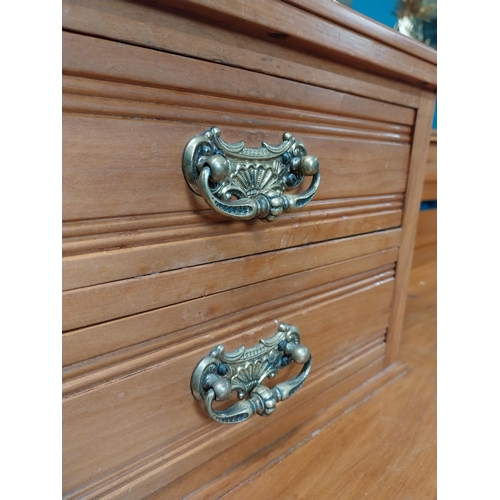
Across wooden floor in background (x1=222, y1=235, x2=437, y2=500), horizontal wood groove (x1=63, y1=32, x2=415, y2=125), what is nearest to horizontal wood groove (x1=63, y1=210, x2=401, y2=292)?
horizontal wood groove (x1=63, y1=32, x2=415, y2=125)

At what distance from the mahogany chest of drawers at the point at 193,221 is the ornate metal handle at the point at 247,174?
0.4 inches

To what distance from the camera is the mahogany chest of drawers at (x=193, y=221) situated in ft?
0.88

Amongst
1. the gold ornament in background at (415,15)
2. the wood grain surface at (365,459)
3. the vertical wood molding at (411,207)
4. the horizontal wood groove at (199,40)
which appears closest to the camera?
the horizontal wood groove at (199,40)

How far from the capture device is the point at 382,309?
57 cm

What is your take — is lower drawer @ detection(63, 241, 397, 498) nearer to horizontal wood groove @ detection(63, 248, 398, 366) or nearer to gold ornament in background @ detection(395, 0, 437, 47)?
horizontal wood groove @ detection(63, 248, 398, 366)

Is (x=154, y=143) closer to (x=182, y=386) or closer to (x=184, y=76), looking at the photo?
(x=184, y=76)

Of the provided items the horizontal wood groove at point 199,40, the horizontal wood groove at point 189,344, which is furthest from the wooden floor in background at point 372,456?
the horizontal wood groove at point 199,40

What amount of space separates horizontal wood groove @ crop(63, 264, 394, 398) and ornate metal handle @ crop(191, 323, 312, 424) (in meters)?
0.02

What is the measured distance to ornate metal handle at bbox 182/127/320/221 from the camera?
11.9 inches

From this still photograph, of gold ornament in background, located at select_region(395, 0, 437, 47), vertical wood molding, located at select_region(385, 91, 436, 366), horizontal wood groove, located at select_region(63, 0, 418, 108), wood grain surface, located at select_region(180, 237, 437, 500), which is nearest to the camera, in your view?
horizontal wood groove, located at select_region(63, 0, 418, 108)

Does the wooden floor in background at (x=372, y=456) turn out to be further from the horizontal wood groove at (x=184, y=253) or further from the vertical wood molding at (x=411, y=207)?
the horizontal wood groove at (x=184, y=253)

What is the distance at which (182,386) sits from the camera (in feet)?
1.14

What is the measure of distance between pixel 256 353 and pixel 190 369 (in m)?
0.07

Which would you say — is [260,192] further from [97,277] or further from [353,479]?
[353,479]
